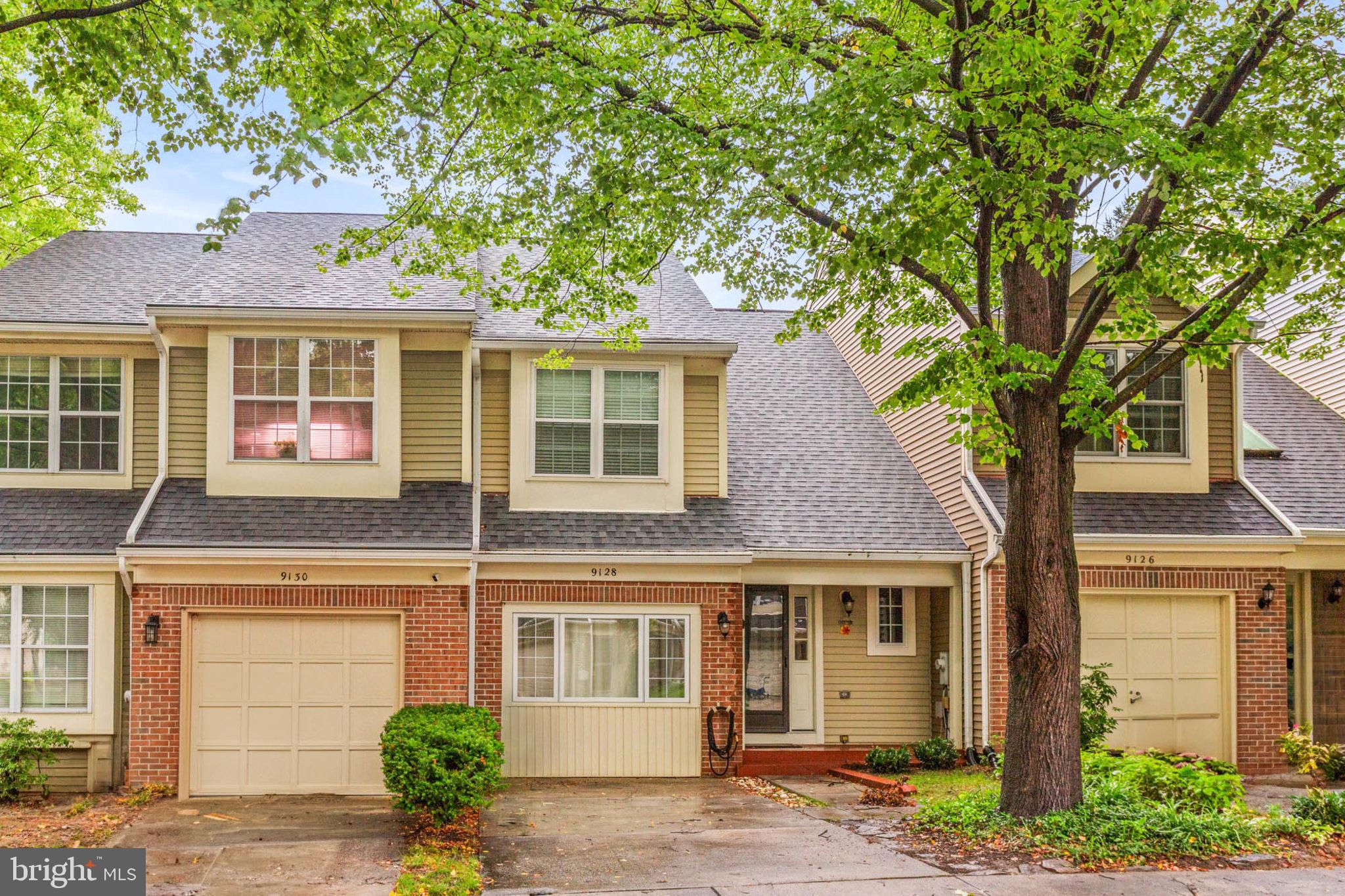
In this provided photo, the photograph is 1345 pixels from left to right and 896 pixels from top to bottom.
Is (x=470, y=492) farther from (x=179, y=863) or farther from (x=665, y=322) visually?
(x=179, y=863)

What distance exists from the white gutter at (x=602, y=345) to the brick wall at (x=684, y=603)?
2883 millimetres

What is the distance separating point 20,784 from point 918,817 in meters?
9.48

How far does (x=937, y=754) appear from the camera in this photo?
48.2 ft

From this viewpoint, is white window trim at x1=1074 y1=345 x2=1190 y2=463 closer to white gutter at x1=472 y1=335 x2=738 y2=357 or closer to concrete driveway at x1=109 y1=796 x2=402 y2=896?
white gutter at x1=472 y1=335 x2=738 y2=357

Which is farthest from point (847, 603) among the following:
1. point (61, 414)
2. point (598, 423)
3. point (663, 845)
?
point (61, 414)

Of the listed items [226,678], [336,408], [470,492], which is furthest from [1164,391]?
[226,678]

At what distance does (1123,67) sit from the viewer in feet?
37.0

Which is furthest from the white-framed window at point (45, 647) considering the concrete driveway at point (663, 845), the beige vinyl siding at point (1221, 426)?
the beige vinyl siding at point (1221, 426)

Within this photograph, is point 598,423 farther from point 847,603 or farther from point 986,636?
point 986,636

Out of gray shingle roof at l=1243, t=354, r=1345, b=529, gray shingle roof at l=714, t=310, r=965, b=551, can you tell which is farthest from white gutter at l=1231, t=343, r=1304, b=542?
gray shingle roof at l=714, t=310, r=965, b=551

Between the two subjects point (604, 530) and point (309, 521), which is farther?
point (604, 530)

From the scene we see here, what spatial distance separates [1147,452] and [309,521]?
1070cm

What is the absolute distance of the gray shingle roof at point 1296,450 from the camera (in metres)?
15.6

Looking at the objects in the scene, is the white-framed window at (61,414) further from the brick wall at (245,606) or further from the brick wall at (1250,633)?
the brick wall at (1250,633)
